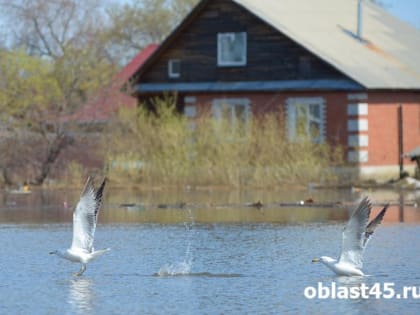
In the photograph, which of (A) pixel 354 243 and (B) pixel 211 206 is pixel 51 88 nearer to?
(B) pixel 211 206

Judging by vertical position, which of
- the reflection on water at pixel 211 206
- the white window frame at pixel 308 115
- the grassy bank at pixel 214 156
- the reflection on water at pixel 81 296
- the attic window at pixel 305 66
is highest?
the attic window at pixel 305 66

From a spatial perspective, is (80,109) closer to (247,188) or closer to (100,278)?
(247,188)

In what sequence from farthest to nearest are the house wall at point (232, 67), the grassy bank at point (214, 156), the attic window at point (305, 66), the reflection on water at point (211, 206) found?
the house wall at point (232, 67) → the attic window at point (305, 66) → the grassy bank at point (214, 156) → the reflection on water at point (211, 206)

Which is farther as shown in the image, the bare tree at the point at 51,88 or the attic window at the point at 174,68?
the attic window at the point at 174,68

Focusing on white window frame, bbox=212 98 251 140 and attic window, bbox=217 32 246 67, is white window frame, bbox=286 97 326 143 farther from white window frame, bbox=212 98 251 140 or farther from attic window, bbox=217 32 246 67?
attic window, bbox=217 32 246 67

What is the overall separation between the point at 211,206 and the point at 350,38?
16.4 meters

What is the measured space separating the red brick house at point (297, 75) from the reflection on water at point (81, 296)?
2301 centimetres

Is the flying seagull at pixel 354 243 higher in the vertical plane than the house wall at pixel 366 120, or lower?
lower

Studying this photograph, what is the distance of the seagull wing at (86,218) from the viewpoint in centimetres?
1978

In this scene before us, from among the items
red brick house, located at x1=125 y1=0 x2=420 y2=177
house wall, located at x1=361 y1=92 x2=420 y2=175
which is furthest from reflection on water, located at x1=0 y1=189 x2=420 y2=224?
house wall, located at x1=361 y1=92 x2=420 y2=175

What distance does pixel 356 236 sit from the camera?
18719 mm

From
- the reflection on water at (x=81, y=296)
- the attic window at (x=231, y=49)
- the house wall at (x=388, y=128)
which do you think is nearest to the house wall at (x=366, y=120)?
the house wall at (x=388, y=128)

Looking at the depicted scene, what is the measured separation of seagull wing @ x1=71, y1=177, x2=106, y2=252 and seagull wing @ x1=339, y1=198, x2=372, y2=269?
12.2 ft

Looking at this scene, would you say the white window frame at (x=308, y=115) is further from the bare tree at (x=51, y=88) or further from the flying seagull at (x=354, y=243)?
the flying seagull at (x=354, y=243)
